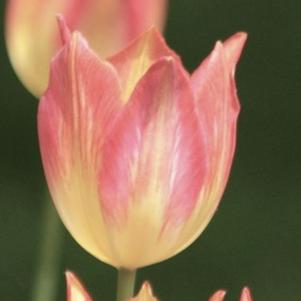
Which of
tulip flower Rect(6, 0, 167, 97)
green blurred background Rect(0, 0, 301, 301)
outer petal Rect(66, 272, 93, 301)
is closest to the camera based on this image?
outer petal Rect(66, 272, 93, 301)

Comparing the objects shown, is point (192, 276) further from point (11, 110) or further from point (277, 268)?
point (11, 110)

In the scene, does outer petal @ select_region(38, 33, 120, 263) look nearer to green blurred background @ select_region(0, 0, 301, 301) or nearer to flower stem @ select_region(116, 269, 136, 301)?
flower stem @ select_region(116, 269, 136, 301)

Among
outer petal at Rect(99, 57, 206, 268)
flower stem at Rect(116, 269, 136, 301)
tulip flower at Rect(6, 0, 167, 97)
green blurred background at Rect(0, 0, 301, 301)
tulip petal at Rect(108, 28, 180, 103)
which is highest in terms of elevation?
green blurred background at Rect(0, 0, 301, 301)

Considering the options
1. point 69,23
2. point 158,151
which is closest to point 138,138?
point 158,151

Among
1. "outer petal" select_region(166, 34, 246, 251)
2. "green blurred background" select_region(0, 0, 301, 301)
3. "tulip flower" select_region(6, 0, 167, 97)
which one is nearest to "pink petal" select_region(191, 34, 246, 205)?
"outer petal" select_region(166, 34, 246, 251)

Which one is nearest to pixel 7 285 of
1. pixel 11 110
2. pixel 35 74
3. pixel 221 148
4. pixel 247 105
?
pixel 11 110

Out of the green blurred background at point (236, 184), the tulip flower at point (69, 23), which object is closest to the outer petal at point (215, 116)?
the tulip flower at point (69, 23)

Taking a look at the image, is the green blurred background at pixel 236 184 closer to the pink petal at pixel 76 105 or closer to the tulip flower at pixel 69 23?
the tulip flower at pixel 69 23
